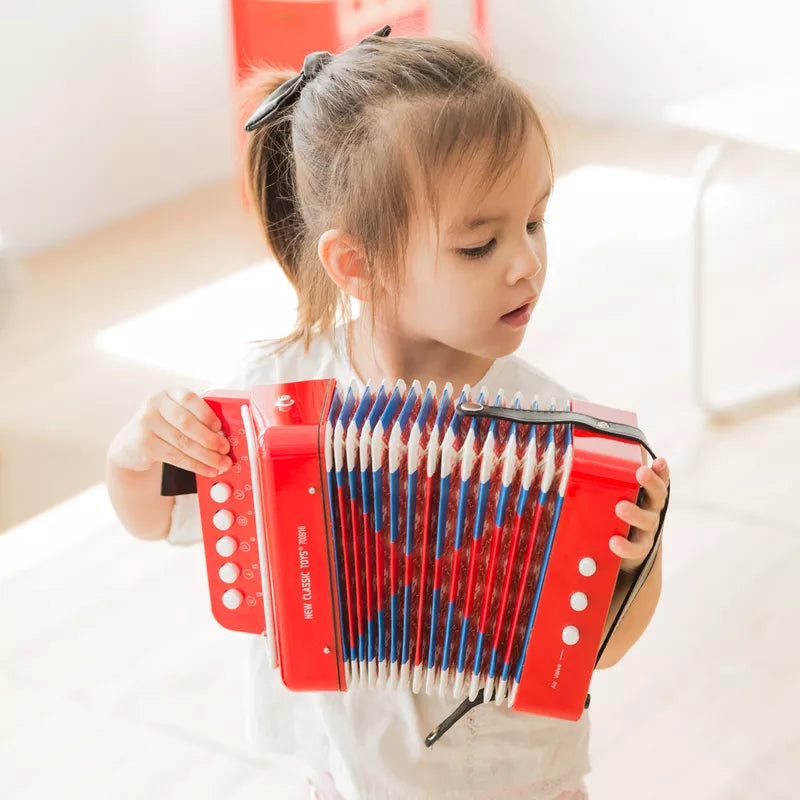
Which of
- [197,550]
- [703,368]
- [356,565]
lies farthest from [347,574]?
[703,368]

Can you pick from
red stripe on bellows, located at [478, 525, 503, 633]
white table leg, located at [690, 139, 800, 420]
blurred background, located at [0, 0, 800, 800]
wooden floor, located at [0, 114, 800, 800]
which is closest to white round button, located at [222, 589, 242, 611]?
red stripe on bellows, located at [478, 525, 503, 633]

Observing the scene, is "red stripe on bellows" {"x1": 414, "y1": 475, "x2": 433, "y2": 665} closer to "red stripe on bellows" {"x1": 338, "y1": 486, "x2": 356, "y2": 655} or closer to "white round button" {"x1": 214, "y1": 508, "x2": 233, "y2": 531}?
"red stripe on bellows" {"x1": 338, "y1": 486, "x2": 356, "y2": 655}

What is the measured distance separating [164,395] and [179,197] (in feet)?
9.59

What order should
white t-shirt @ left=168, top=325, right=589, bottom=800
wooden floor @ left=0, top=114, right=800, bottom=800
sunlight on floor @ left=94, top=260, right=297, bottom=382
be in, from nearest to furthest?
white t-shirt @ left=168, top=325, right=589, bottom=800
wooden floor @ left=0, top=114, right=800, bottom=800
sunlight on floor @ left=94, top=260, right=297, bottom=382

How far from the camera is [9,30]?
131 inches

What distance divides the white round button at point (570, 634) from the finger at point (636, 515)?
104 mm

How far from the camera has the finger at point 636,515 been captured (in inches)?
36.8

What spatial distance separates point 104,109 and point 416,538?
2.89 meters

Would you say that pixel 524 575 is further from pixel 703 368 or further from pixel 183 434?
pixel 703 368

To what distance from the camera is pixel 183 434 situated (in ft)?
3.38

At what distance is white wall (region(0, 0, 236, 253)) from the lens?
134 inches

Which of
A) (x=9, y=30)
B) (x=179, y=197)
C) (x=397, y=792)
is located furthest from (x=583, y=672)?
(x=179, y=197)

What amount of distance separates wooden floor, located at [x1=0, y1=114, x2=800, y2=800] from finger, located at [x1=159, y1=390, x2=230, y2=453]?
0.87m

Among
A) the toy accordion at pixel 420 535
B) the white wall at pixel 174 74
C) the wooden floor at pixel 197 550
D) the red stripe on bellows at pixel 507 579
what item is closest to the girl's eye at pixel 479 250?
the toy accordion at pixel 420 535
